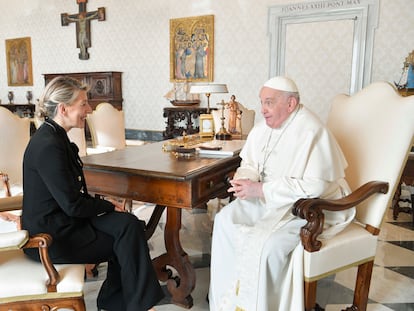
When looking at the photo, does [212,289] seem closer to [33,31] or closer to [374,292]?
[374,292]

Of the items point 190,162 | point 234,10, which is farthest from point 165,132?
point 190,162

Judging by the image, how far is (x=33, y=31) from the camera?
9.53 meters

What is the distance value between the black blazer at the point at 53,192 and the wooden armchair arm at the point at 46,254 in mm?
150

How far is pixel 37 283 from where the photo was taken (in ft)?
5.32

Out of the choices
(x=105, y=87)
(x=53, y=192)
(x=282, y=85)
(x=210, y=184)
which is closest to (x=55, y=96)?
(x=53, y=192)

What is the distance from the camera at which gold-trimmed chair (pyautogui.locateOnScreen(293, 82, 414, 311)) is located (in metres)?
1.89

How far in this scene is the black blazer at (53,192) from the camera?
1.70 m

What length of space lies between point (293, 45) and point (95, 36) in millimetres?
4565

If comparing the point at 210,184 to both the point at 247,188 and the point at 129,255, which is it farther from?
the point at 129,255

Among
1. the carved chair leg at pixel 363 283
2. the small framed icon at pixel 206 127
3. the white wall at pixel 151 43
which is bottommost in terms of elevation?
the carved chair leg at pixel 363 283

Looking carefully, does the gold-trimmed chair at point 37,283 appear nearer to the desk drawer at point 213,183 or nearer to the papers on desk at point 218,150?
the desk drawer at point 213,183

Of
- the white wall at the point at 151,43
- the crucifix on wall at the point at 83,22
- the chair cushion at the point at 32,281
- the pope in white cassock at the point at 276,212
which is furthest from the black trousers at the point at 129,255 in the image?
the crucifix on wall at the point at 83,22

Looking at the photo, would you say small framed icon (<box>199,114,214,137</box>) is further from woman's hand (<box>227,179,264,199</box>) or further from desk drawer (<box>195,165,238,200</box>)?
woman's hand (<box>227,179,264,199</box>)

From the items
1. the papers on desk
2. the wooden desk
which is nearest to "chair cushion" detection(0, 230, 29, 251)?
the wooden desk
